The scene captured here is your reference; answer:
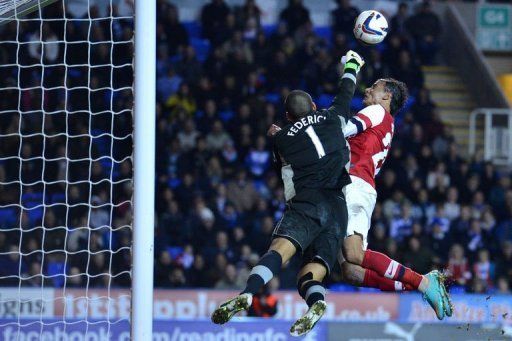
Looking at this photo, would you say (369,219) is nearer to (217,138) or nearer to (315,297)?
(315,297)

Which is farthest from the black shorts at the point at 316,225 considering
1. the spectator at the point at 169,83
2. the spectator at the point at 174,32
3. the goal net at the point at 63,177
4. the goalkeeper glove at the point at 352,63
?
the spectator at the point at 174,32

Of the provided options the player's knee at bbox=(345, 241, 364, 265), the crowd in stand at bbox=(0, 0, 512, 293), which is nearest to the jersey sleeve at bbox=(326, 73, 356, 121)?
the player's knee at bbox=(345, 241, 364, 265)

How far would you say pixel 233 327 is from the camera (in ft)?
33.2

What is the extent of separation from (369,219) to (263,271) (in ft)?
3.75

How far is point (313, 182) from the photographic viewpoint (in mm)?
6781

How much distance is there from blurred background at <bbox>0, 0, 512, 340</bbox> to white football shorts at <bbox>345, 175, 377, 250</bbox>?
317 centimetres

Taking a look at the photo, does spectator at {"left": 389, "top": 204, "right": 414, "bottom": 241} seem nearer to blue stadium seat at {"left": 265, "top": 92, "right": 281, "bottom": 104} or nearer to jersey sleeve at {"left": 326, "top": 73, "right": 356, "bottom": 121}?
blue stadium seat at {"left": 265, "top": 92, "right": 281, "bottom": 104}

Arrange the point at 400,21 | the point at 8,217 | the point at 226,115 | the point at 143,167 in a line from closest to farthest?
1. the point at 143,167
2. the point at 8,217
3. the point at 226,115
4. the point at 400,21

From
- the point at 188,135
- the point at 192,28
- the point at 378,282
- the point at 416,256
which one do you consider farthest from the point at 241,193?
the point at 378,282

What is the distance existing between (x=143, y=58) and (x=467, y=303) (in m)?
6.20

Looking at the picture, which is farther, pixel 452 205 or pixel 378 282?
pixel 452 205

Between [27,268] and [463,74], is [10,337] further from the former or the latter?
[463,74]

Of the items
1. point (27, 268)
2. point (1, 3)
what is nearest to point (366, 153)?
point (1, 3)

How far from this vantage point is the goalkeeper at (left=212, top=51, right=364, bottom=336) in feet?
21.9
